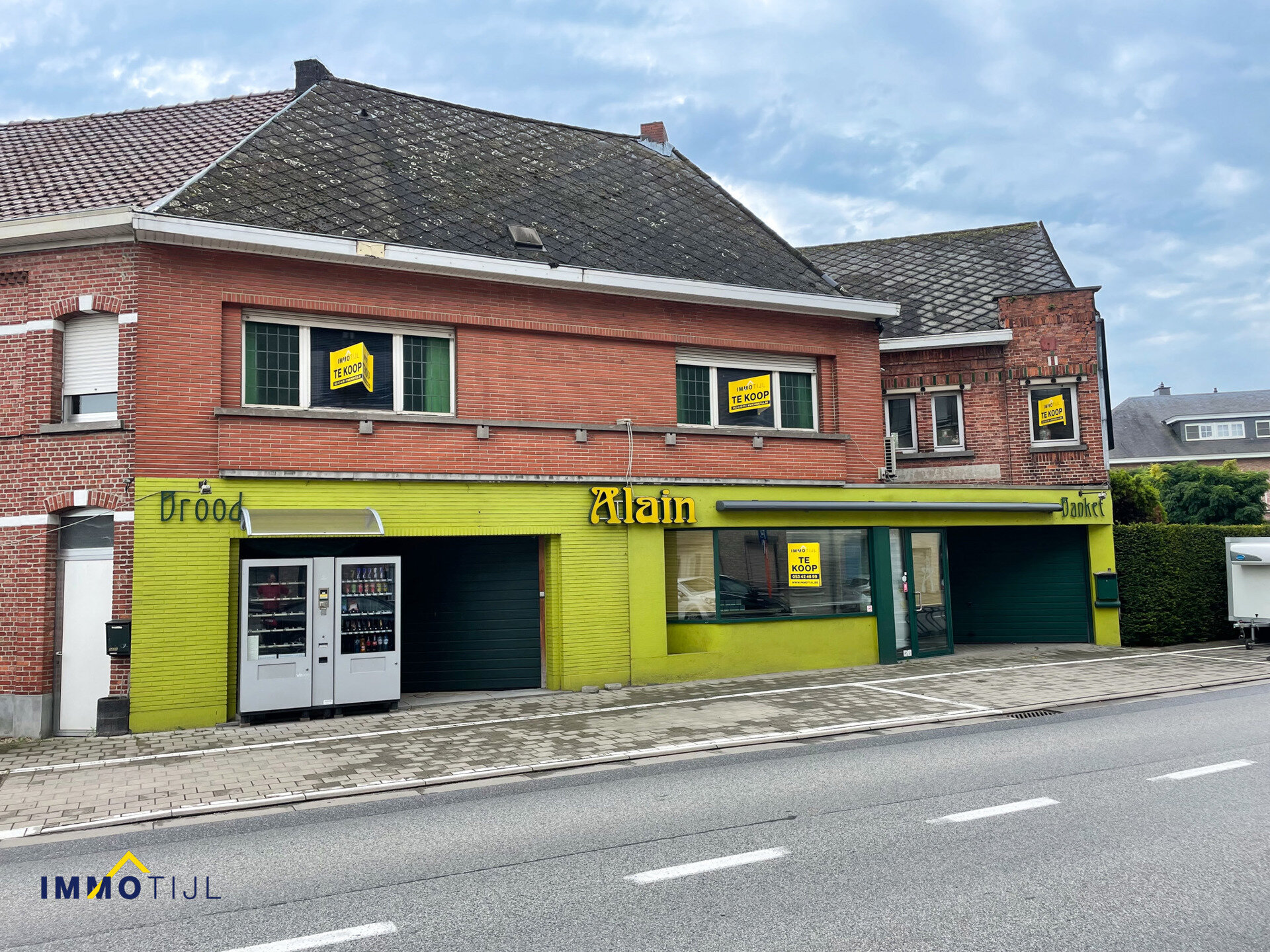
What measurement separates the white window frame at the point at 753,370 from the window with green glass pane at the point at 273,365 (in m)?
5.90

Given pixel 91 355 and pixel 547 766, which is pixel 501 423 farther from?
pixel 547 766

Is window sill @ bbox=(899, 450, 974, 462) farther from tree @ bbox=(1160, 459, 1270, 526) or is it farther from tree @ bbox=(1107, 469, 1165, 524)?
tree @ bbox=(1160, 459, 1270, 526)

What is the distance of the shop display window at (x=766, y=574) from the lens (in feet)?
49.2

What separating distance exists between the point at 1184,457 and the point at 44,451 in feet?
195

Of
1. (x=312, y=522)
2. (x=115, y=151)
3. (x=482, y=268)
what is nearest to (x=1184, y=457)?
(x=482, y=268)

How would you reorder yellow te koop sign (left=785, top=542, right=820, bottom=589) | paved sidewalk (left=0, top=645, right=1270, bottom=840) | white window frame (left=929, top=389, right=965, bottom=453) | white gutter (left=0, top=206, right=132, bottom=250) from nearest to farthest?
paved sidewalk (left=0, top=645, right=1270, bottom=840) < white gutter (left=0, top=206, right=132, bottom=250) < yellow te koop sign (left=785, top=542, right=820, bottom=589) < white window frame (left=929, top=389, right=965, bottom=453)

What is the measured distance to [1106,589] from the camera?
1798 centimetres

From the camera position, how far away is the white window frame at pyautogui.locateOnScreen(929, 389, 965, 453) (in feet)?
64.7

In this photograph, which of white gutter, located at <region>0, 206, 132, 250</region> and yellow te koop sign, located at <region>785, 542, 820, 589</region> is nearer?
white gutter, located at <region>0, 206, 132, 250</region>

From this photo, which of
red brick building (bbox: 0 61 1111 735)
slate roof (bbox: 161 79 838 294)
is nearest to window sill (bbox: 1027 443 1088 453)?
red brick building (bbox: 0 61 1111 735)

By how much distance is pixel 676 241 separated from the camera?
54.5 ft

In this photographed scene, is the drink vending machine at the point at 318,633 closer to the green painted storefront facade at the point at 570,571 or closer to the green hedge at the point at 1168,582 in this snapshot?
the green painted storefront facade at the point at 570,571

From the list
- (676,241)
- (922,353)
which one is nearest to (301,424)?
(676,241)

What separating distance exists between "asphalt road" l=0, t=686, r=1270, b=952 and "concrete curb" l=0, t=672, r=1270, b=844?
0.33 meters
